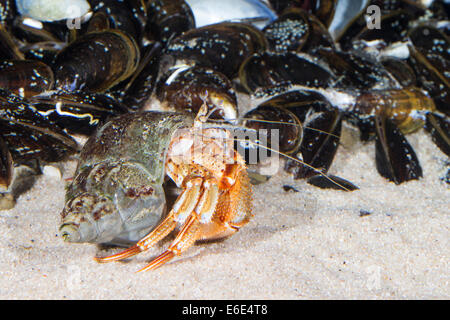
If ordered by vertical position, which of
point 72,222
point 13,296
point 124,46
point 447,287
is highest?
point 124,46

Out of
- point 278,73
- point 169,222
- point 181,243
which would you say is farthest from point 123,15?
point 181,243

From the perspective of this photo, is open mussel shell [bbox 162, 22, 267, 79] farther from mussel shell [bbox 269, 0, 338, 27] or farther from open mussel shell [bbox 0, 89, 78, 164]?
open mussel shell [bbox 0, 89, 78, 164]

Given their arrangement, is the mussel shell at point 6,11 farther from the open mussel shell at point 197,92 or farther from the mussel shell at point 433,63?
the mussel shell at point 433,63

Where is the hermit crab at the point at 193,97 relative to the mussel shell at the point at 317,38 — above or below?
below

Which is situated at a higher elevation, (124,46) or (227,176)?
(124,46)

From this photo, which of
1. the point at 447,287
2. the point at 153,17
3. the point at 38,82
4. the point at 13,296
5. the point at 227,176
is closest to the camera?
the point at 13,296

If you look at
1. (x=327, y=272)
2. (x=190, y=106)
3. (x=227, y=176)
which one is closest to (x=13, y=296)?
(x=227, y=176)

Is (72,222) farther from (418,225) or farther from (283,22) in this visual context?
(283,22)

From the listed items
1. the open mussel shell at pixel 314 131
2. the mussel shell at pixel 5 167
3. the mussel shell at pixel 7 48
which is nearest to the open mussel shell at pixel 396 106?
the open mussel shell at pixel 314 131
